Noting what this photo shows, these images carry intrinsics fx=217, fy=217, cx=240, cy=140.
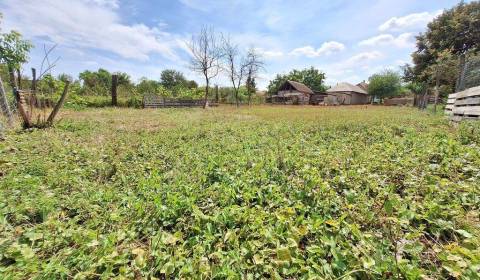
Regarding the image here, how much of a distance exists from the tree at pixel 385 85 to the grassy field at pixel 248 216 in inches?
1864

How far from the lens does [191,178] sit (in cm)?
→ 307

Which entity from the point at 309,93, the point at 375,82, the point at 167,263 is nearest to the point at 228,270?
the point at 167,263

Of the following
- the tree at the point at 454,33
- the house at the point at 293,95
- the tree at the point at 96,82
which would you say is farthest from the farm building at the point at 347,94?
the tree at the point at 96,82

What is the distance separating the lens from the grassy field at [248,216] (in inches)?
62.7

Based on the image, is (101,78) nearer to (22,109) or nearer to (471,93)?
(22,109)

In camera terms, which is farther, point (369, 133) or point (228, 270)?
point (369, 133)

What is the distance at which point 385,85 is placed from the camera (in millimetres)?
42906

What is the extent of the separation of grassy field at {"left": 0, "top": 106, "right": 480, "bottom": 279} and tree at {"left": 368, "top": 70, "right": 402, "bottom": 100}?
4734cm

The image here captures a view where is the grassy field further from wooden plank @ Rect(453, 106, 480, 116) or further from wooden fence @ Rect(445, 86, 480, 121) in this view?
wooden fence @ Rect(445, 86, 480, 121)

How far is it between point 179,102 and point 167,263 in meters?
22.4

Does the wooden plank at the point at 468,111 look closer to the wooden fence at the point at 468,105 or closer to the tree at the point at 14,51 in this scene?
the wooden fence at the point at 468,105

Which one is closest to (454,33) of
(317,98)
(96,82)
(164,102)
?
(317,98)

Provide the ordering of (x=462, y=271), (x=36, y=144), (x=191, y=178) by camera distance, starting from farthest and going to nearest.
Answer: (x=36, y=144), (x=191, y=178), (x=462, y=271)

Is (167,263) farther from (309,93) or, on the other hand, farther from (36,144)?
(309,93)
